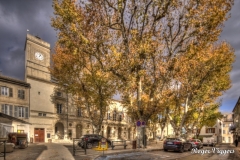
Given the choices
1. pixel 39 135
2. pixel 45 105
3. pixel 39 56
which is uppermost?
pixel 39 56

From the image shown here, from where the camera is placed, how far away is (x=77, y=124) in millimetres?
48344

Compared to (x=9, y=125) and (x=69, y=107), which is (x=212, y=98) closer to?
(x=69, y=107)

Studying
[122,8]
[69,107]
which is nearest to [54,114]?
[69,107]

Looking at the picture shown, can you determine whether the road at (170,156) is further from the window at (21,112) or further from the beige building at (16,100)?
the window at (21,112)

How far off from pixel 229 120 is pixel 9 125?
101482 millimetres

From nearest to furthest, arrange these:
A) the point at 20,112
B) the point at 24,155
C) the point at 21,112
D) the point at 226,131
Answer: the point at 24,155 < the point at 20,112 < the point at 21,112 < the point at 226,131

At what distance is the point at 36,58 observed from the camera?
135ft

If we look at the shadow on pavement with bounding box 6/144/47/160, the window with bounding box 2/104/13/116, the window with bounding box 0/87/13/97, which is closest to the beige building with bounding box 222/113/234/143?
the window with bounding box 2/104/13/116

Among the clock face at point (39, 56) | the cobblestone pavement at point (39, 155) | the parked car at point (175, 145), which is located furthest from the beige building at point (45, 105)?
the cobblestone pavement at point (39, 155)

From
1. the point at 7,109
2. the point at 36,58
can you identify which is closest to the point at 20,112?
the point at 7,109

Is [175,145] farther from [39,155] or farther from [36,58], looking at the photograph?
[36,58]

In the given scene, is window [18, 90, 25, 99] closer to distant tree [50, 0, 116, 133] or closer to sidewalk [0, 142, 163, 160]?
distant tree [50, 0, 116, 133]

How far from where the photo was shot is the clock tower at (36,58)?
39625 mm

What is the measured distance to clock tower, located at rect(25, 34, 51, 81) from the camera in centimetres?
3962
